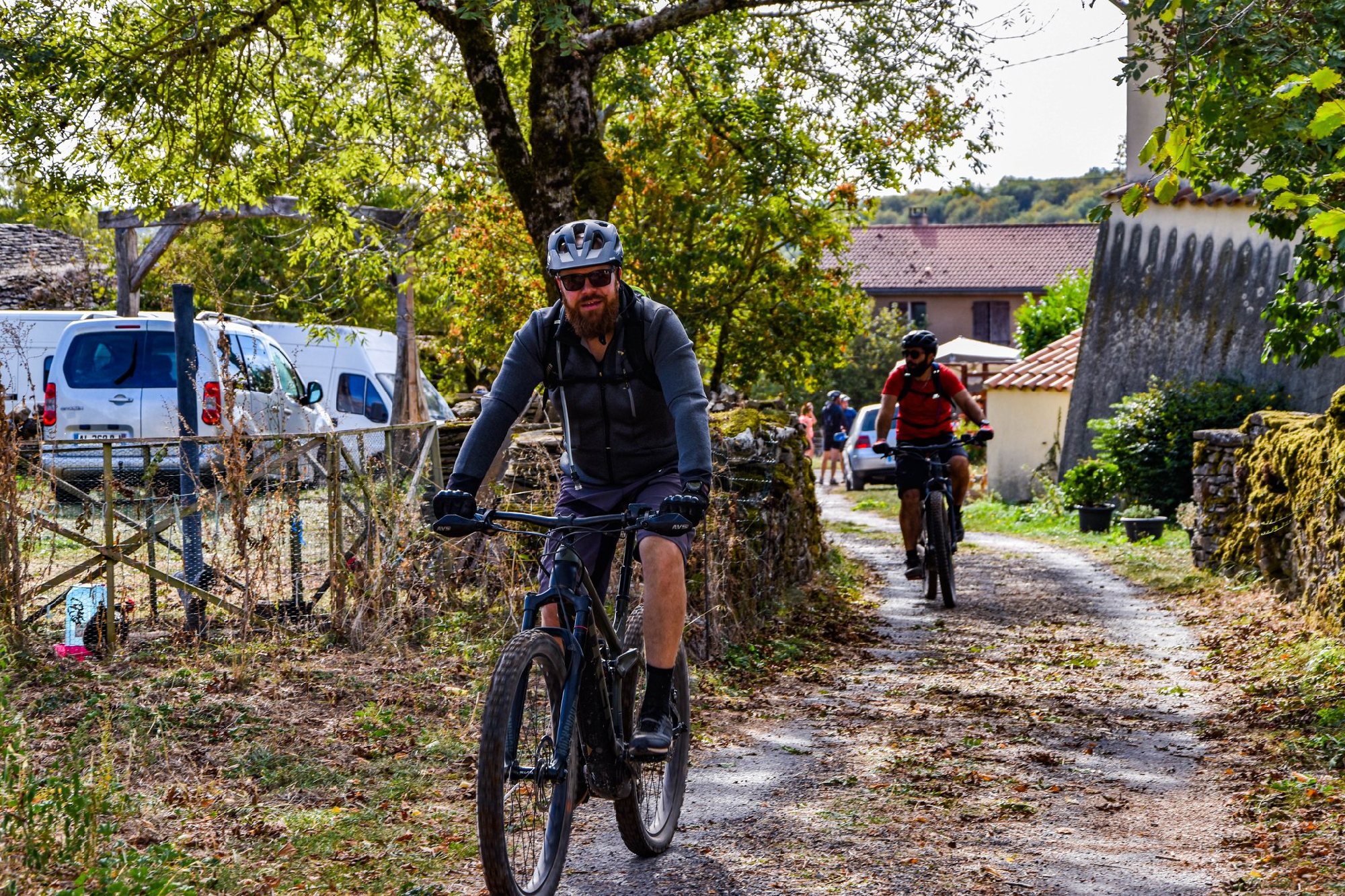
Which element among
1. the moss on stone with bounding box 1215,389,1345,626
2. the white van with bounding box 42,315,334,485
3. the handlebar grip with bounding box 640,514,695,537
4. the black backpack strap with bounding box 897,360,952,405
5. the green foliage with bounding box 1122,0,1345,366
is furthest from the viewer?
the white van with bounding box 42,315,334,485

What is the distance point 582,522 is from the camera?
4355mm

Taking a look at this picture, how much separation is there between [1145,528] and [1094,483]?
244 centimetres

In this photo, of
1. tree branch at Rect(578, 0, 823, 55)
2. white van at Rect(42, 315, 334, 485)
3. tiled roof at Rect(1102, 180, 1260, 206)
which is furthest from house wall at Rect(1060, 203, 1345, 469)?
white van at Rect(42, 315, 334, 485)

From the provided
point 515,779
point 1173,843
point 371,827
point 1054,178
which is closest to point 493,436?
point 515,779

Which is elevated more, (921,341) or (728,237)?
(728,237)

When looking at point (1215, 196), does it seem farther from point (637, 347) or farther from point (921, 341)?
point (637, 347)

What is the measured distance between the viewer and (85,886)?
412 centimetres

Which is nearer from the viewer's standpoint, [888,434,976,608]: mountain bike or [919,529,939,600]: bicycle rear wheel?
[888,434,976,608]: mountain bike

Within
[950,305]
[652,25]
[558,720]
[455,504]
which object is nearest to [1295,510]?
[652,25]

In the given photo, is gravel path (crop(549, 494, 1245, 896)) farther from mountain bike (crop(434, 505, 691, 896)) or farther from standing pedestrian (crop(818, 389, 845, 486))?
standing pedestrian (crop(818, 389, 845, 486))

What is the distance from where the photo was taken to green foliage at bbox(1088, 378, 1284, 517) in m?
18.0

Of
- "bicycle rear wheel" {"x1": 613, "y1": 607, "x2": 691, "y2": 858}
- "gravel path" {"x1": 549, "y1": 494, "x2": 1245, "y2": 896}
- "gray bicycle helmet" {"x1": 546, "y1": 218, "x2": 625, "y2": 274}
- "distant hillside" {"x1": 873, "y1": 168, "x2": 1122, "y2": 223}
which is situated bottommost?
"gravel path" {"x1": 549, "y1": 494, "x2": 1245, "y2": 896}

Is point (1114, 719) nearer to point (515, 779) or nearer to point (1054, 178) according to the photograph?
point (515, 779)

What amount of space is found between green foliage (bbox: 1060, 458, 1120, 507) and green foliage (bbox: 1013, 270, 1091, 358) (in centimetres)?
1200
